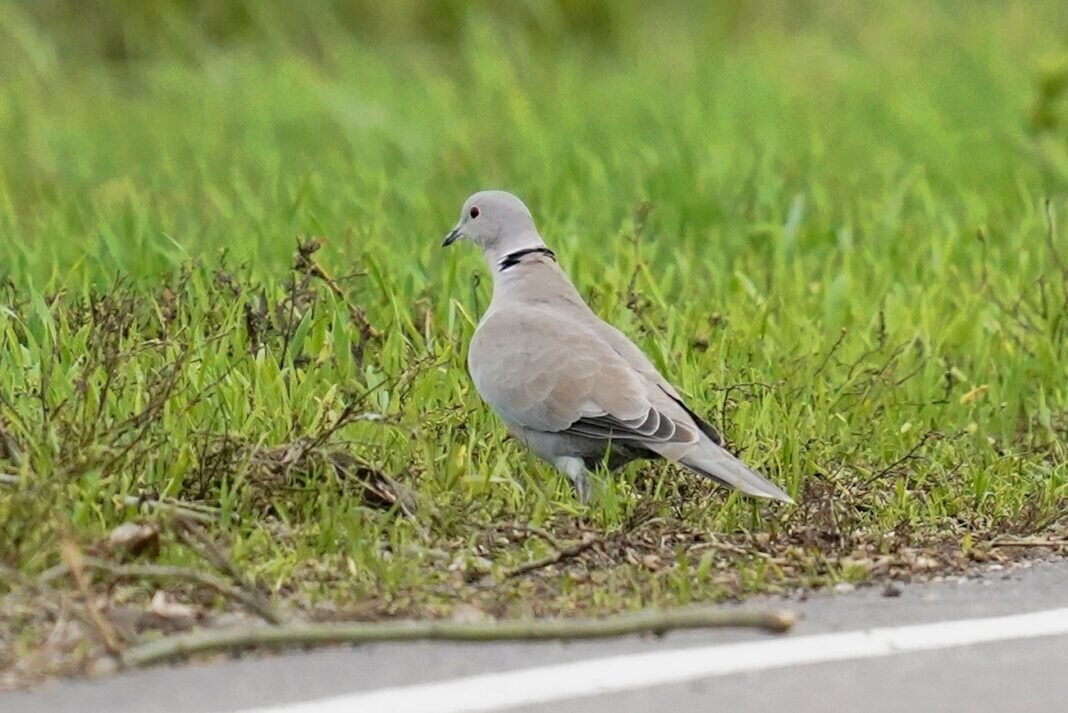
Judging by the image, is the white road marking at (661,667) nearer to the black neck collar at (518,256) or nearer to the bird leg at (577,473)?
the bird leg at (577,473)

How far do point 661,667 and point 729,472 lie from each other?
1460 millimetres

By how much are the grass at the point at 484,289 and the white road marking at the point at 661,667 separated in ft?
1.68

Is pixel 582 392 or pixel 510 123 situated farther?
pixel 510 123

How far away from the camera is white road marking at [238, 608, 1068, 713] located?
412cm

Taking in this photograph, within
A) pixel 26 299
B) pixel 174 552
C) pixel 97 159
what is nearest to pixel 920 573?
pixel 174 552

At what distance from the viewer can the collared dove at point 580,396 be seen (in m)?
5.90

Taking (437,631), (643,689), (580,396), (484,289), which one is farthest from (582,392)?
(484,289)

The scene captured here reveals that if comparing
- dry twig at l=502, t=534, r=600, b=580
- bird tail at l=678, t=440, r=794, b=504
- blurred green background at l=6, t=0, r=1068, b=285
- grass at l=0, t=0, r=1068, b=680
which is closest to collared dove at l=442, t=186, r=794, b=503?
bird tail at l=678, t=440, r=794, b=504

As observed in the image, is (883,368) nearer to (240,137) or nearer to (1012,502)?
(1012,502)

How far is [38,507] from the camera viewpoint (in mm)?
5102

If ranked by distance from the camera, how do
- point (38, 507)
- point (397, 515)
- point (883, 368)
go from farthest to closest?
point (883, 368) → point (397, 515) → point (38, 507)

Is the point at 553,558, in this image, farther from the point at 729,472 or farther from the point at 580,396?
the point at 580,396

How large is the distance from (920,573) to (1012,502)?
82cm

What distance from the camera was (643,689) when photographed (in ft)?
13.9
